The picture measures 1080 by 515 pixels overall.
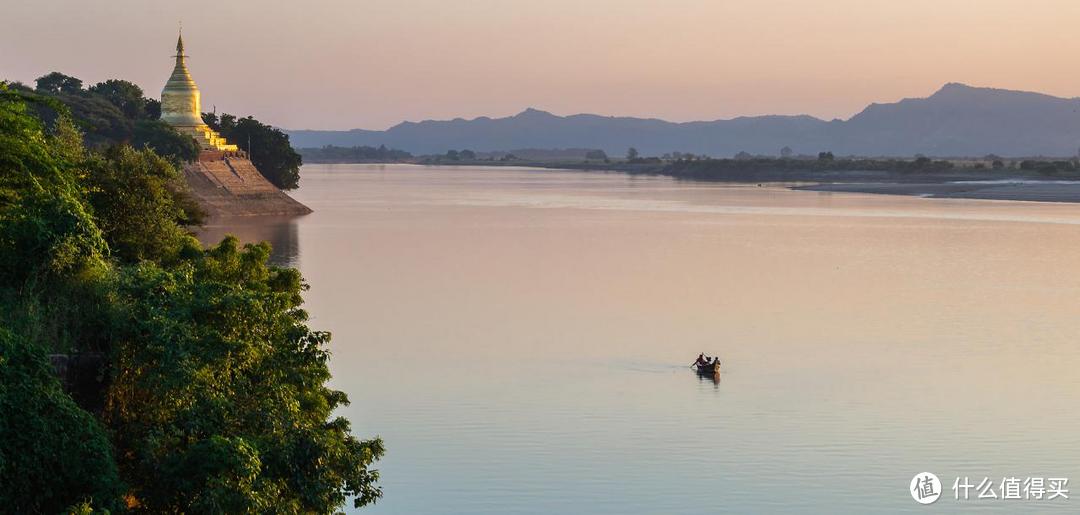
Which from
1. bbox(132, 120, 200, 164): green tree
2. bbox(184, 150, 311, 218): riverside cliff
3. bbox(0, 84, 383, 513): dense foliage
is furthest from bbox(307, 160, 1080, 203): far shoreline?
bbox(0, 84, 383, 513): dense foliage

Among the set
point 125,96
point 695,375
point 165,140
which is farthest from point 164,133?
point 695,375

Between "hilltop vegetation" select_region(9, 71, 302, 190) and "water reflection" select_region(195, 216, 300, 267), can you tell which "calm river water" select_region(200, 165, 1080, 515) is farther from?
"hilltop vegetation" select_region(9, 71, 302, 190)

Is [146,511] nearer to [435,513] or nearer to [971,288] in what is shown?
[435,513]

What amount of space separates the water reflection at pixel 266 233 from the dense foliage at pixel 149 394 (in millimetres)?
33030

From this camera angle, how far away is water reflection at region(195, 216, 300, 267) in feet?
171

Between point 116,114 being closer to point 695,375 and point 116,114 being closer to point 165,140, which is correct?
point 165,140

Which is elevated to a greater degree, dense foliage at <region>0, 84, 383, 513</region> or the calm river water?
dense foliage at <region>0, 84, 383, 513</region>

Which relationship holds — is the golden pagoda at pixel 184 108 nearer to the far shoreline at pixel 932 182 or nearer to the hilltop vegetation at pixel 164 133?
the hilltop vegetation at pixel 164 133

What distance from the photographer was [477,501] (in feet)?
60.3

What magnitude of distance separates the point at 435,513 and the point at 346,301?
20804 millimetres

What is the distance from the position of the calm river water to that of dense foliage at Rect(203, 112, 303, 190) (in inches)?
1112

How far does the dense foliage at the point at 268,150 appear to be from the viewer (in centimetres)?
8681

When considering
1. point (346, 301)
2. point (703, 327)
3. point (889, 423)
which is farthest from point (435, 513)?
point (346, 301)

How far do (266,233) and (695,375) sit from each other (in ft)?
130
